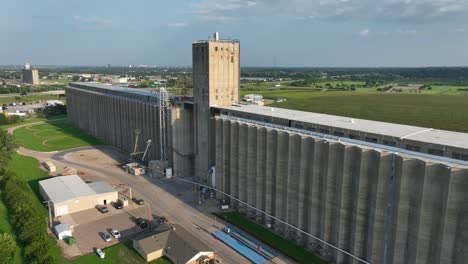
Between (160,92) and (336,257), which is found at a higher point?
(160,92)

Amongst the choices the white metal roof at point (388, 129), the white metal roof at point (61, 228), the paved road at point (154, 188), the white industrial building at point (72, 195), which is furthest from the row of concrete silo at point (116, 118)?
the white metal roof at point (61, 228)

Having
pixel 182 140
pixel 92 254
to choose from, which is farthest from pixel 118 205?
pixel 182 140

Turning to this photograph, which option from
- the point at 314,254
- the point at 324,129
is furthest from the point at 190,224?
the point at 324,129

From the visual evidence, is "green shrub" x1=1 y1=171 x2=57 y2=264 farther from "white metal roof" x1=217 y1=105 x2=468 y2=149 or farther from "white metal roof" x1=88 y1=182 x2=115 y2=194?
"white metal roof" x1=217 y1=105 x2=468 y2=149

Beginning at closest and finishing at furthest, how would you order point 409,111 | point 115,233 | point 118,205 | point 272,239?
point 272,239 → point 115,233 → point 118,205 → point 409,111

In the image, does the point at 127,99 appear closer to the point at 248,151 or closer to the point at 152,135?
the point at 152,135

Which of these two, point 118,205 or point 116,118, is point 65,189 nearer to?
point 118,205

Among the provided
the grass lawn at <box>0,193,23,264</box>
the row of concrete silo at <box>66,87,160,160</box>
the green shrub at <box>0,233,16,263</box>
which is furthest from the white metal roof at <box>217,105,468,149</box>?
the grass lawn at <box>0,193,23,264</box>
